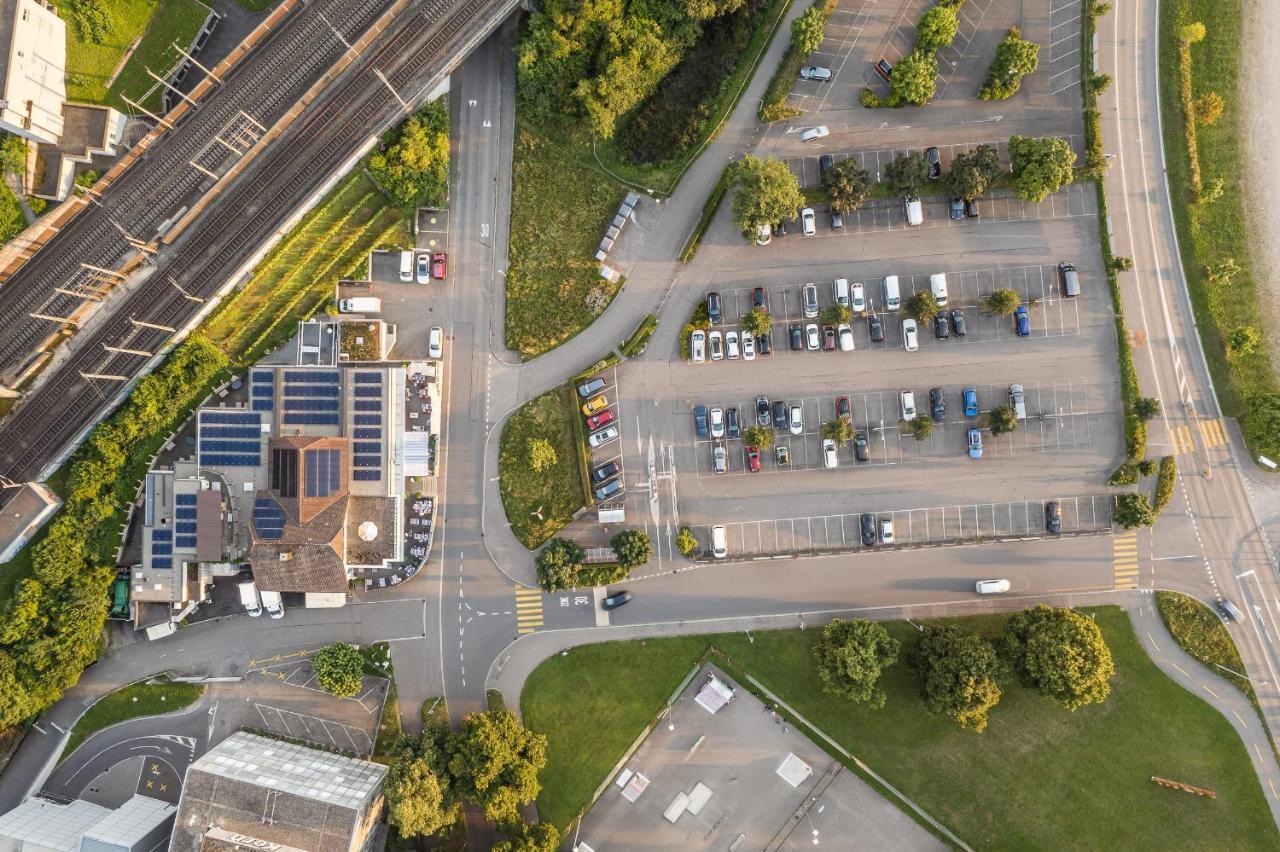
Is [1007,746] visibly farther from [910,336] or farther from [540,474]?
[540,474]

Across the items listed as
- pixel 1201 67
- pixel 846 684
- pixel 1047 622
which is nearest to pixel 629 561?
pixel 846 684

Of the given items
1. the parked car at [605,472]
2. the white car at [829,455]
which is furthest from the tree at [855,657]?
the parked car at [605,472]

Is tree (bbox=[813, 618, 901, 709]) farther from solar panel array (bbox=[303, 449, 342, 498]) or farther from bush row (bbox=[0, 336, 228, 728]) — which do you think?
bush row (bbox=[0, 336, 228, 728])

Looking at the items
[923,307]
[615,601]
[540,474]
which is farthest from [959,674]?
[540,474]

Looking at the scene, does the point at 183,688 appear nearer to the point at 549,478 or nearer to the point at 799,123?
the point at 549,478

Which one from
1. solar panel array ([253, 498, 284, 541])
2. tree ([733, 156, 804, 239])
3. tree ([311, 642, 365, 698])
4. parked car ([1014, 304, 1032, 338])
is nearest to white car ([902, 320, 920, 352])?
parked car ([1014, 304, 1032, 338])

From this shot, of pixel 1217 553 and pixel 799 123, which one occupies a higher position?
pixel 799 123

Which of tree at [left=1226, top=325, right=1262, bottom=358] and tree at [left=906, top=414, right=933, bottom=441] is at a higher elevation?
tree at [left=1226, top=325, right=1262, bottom=358]
